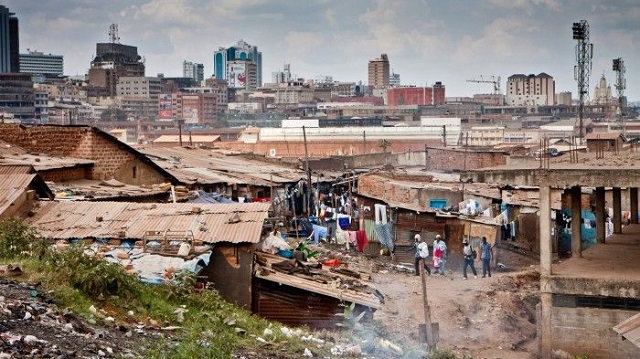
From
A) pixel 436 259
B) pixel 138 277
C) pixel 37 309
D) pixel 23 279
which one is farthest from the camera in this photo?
pixel 436 259

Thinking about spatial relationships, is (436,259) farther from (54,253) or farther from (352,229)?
(54,253)

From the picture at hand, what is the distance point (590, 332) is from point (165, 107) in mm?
133580

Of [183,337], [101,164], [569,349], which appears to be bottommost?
[569,349]

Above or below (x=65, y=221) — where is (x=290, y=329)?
below

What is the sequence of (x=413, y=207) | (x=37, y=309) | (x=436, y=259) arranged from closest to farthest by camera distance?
(x=37, y=309), (x=436, y=259), (x=413, y=207)

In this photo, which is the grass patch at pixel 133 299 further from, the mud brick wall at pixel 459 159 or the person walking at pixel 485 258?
the mud brick wall at pixel 459 159

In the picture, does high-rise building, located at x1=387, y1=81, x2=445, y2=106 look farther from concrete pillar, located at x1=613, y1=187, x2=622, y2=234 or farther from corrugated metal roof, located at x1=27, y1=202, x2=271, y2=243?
corrugated metal roof, located at x1=27, y1=202, x2=271, y2=243

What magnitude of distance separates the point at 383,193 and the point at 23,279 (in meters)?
18.5

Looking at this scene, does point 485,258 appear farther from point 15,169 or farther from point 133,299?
point 133,299

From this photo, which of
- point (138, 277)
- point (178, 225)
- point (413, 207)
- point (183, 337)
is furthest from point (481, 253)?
point (183, 337)

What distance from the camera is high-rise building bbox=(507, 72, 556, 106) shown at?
172750 millimetres

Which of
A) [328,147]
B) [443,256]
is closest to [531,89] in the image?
[328,147]

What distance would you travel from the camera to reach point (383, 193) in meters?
30.8

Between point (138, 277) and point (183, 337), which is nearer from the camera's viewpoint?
point (183, 337)
